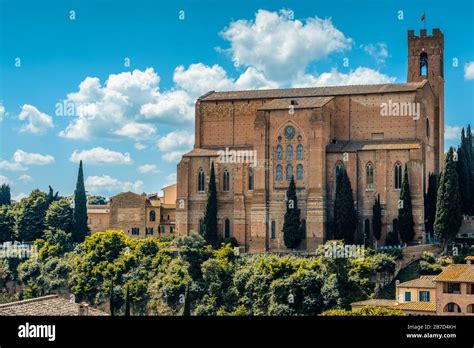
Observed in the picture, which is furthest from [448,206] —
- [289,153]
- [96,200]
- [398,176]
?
[96,200]

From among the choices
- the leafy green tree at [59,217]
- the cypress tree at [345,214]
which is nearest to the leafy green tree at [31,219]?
the leafy green tree at [59,217]

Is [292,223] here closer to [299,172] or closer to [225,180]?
[299,172]

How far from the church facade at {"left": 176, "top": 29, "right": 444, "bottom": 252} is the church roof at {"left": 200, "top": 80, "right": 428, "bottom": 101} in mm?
53

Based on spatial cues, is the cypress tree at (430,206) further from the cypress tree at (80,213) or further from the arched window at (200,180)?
the cypress tree at (80,213)

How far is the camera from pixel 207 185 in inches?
1451

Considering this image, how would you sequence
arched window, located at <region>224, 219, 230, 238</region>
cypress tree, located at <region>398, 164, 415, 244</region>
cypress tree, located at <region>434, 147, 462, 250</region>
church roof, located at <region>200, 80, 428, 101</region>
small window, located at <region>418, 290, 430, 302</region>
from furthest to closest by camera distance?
1. arched window, located at <region>224, 219, 230, 238</region>
2. church roof, located at <region>200, 80, 428, 101</region>
3. cypress tree, located at <region>398, 164, 415, 244</region>
4. cypress tree, located at <region>434, 147, 462, 250</region>
5. small window, located at <region>418, 290, 430, 302</region>

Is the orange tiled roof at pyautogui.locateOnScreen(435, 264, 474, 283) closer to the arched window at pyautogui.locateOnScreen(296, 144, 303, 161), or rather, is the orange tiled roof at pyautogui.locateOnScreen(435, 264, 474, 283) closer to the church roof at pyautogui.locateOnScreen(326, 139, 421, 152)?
the church roof at pyautogui.locateOnScreen(326, 139, 421, 152)

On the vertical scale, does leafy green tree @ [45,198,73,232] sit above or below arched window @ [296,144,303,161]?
below

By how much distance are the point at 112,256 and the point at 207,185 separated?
17.7 feet

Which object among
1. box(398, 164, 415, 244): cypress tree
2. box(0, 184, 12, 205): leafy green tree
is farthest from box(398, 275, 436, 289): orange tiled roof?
box(0, 184, 12, 205): leafy green tree

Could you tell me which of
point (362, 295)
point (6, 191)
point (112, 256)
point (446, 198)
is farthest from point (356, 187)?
point (6, 191)

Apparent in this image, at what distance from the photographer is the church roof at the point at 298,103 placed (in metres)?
34.8

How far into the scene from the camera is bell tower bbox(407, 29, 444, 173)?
121 ft
